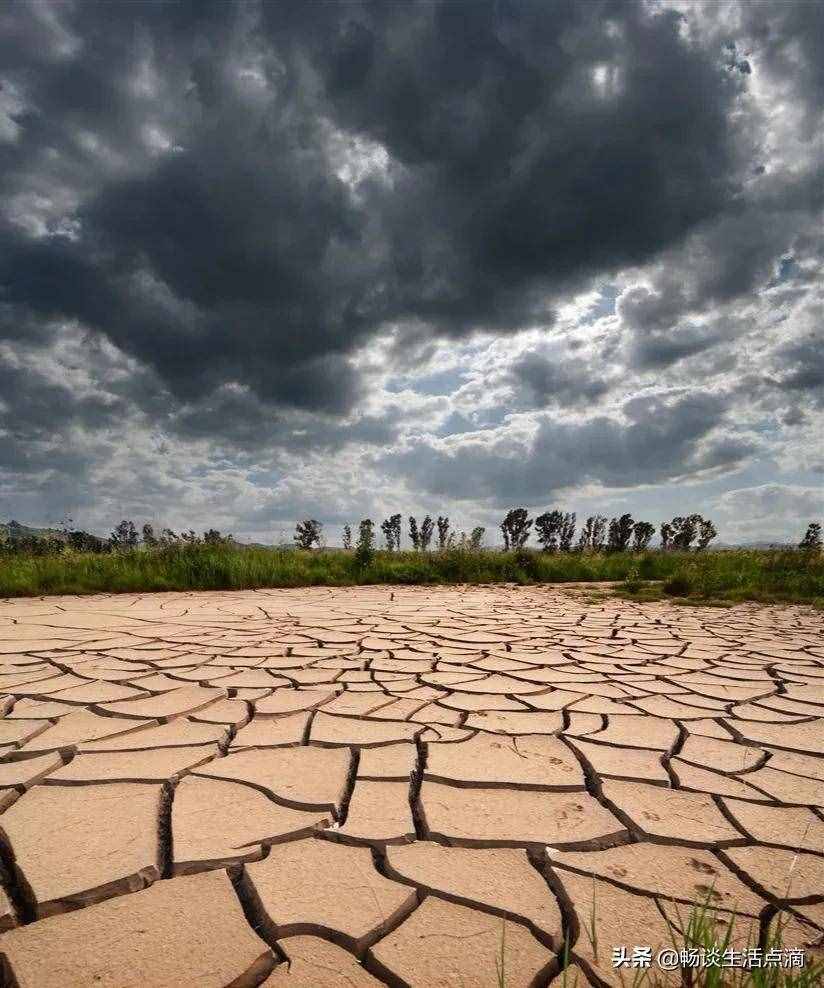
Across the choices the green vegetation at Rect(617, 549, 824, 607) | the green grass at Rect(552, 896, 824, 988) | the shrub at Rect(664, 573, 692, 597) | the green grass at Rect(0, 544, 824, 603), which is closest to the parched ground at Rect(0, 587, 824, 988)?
the green grass at Rect(552, 896, 824, 988)

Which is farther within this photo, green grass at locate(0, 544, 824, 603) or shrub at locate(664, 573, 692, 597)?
shrub at locate(664, 573, 692, 597)

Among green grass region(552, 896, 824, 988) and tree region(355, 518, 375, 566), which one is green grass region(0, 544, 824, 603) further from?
green grass region(552, 896, 824, 988)

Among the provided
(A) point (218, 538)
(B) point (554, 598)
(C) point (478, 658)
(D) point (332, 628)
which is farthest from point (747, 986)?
(A) point (218, 538)

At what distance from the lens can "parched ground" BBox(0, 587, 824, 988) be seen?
0.90m

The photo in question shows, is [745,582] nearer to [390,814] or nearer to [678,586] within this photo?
[678,586]

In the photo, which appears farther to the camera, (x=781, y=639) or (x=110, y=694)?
(x=781, y=639)

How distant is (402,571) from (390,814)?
6560 mm

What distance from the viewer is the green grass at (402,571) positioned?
611cm

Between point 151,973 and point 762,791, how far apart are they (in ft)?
4.83

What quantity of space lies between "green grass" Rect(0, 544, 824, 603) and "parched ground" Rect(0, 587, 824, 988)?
3778 mm

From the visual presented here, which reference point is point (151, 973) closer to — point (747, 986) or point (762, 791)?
point (747, 986)

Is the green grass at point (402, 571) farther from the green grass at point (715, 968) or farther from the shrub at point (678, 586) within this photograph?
the green grass at point (715, 968)

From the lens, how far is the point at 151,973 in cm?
85

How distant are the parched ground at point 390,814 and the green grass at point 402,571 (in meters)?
3.78
